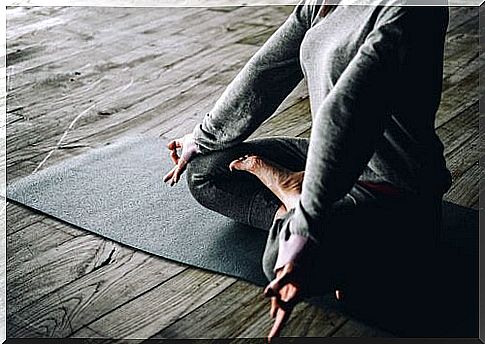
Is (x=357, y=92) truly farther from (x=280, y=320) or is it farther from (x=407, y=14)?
(x=280, y=320)

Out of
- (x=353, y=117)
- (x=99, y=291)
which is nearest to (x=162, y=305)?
(x=99, y=291)

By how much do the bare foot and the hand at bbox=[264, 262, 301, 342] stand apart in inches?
9.8

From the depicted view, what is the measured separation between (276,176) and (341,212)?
20 centimetres

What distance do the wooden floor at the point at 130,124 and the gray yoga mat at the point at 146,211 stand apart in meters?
0.04

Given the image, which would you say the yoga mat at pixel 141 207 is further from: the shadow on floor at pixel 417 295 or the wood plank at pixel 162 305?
the shadow on floor at pixel 417 295

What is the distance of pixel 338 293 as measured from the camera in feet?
4.95

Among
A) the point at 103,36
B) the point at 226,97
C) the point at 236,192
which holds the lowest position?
the point at 103,36

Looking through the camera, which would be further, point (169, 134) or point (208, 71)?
point (208, 71)

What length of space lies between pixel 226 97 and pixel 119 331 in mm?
488

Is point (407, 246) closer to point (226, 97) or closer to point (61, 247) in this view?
point (226, 97)

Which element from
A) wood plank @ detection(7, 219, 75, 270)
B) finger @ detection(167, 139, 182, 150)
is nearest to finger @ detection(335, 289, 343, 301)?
finger @ detection(167, 139, 182, 150)

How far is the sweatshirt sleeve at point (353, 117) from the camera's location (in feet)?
4.27

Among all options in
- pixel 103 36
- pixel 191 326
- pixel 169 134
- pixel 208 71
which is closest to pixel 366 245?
pixel 191 326

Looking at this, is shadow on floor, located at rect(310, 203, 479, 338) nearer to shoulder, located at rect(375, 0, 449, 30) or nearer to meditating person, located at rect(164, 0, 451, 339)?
meditating person, located at rect(164, 0, 451, 339)
